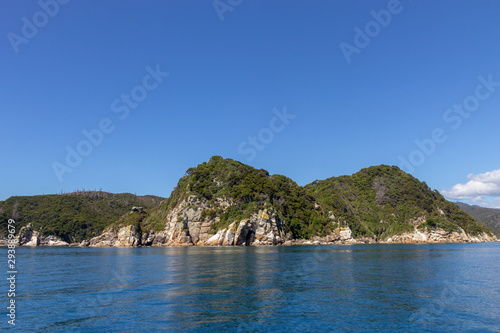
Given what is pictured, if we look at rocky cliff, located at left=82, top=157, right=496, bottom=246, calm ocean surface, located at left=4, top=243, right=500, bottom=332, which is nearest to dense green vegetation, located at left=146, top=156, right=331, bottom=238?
rocky cliff, located at left=82, top=157, right=496, bottom=246

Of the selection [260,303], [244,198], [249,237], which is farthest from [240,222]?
[260,303]

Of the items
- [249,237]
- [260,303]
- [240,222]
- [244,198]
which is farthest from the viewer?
[244,198]

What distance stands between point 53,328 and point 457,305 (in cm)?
3041

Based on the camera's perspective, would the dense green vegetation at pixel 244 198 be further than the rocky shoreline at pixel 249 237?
Yes

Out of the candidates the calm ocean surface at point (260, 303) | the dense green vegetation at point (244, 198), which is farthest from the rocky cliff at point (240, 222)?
the calm ocean surface at point (260, 303)

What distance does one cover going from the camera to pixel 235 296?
3108cm

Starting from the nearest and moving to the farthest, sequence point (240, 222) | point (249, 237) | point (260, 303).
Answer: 1. point (260, 303)
2. point (240, 222)
3. point (249, 237)

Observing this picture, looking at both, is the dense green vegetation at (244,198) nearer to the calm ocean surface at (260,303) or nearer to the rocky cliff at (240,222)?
the rocky cliff at (240,222)

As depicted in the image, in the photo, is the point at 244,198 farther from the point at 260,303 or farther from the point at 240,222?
the point at 260,303

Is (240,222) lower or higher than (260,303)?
higher

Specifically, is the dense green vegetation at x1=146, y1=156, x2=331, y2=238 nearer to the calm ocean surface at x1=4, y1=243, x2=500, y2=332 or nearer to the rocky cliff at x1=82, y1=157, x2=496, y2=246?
the rocky cliff at x1=82, y1=157, x2=496, y2=246

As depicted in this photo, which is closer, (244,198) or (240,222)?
(240,222)

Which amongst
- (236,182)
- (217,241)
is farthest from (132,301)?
(236,182)

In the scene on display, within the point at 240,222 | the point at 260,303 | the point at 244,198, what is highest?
the point at 244,198
